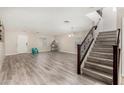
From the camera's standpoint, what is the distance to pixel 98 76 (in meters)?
2.97

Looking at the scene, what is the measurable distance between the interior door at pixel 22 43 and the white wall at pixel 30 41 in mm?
300

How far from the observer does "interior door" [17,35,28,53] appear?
9.34 m

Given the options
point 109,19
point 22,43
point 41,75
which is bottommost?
point 41,75

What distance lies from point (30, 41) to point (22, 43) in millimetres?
977

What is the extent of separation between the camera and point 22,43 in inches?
377

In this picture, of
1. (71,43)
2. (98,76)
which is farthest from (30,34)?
(98,76)

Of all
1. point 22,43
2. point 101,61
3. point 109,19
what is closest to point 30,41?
point 22,43

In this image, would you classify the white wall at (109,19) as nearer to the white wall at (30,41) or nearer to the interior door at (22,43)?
the white wall at (30,41)

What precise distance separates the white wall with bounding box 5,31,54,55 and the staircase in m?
7.07

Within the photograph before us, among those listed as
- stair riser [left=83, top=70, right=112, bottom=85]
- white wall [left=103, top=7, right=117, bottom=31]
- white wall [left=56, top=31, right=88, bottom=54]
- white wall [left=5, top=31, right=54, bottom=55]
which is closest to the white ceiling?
white wall [left=103, top=7, right=117, bottom=31]

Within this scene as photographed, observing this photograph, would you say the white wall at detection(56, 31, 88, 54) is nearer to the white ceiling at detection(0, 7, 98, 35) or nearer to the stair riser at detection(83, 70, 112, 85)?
the white ceiling at detection(0, 7, 98, 35)

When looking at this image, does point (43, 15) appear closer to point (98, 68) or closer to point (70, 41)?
point (98, 68)
